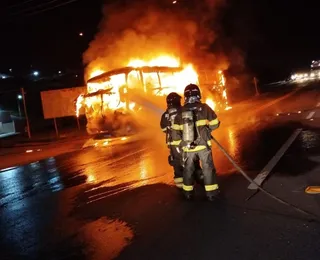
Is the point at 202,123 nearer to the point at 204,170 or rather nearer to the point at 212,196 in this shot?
the point at 204,170

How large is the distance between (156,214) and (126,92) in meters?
10.8

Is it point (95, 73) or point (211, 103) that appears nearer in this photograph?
point (95, 73)

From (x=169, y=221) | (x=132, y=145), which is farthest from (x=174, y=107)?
(x=132, y=145)

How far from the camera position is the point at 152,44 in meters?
19.7

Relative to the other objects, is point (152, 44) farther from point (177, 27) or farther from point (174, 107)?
point (174, 107)

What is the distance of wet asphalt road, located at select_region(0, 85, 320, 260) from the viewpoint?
400cm

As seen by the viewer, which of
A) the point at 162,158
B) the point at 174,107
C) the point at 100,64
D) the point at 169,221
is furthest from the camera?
the point at 100,64

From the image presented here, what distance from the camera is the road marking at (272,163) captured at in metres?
6.14

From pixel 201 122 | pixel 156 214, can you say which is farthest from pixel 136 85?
pixel 156 214

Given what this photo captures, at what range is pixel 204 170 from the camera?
220 inches

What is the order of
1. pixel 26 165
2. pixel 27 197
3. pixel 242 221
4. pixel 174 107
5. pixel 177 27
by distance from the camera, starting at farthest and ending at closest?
pixel 177 27 < pixel 26 165 < pixel 27 197 < pixel 174 107 < pixel 242 221

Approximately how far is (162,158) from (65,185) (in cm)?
253

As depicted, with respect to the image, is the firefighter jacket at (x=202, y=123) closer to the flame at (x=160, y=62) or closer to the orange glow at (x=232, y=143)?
the orange glow at (x=232, y=143)

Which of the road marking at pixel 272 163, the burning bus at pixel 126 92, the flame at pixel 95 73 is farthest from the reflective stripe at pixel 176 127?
the flame at pixel 95 73
